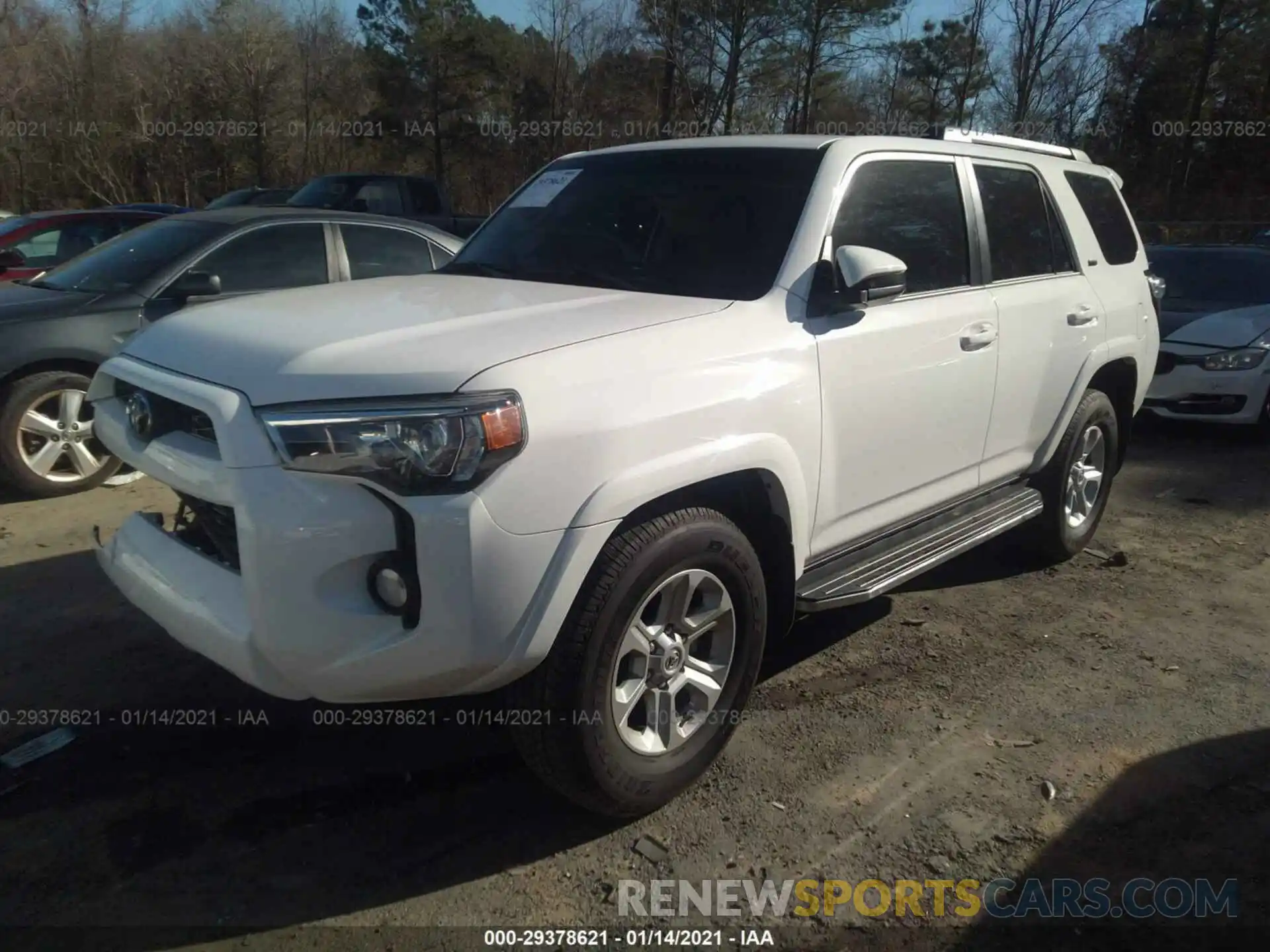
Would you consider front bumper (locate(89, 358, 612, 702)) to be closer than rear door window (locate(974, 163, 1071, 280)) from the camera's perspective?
Yes

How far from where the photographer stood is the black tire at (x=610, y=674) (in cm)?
254

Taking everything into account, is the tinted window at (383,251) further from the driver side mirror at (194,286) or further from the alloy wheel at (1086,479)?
the alloy wheel at (1086,479)

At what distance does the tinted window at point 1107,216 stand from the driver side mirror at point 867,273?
90.4 inches

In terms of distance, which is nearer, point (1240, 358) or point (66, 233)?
point (1240, 358)

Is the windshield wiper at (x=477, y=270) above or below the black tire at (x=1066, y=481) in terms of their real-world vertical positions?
above

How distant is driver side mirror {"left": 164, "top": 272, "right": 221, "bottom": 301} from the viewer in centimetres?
555

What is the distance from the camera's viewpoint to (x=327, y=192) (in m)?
14.1

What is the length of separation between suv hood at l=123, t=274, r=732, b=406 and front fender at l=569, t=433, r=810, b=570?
39 centimetres

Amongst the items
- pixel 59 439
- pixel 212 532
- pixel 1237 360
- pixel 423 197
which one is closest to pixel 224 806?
pixel 212 532

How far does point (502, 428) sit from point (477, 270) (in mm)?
1702

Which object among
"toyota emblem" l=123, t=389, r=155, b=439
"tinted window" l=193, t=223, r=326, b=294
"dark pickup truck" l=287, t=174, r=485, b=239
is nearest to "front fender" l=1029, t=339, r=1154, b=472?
"toyota emblem" l=123, t=389, r=155, b=439

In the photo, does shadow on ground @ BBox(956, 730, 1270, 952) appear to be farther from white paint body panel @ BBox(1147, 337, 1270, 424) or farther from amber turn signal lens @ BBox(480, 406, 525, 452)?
white paint body panel @ BBox(1147, 337, 1270, 424)

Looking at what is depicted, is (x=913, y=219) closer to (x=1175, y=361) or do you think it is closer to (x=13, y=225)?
(x=1175, y=361)

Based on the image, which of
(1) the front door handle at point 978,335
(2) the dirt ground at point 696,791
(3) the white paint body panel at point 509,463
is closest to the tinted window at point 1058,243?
(1) the front door handle at point 978,335
